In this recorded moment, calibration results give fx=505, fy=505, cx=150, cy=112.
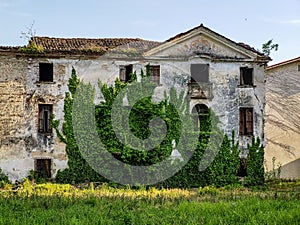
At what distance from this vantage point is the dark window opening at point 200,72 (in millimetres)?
28823

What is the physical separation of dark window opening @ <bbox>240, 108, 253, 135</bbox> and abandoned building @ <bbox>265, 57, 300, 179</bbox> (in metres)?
3.08

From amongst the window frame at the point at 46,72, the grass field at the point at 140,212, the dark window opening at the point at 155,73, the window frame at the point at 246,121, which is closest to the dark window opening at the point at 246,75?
the window frame at the point at 246,121

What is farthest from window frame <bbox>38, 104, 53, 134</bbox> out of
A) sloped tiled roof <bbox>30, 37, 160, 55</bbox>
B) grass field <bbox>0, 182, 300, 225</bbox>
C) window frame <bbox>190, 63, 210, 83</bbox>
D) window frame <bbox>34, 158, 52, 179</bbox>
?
grass field <bbox>0, 182, 300, 225</bbox>

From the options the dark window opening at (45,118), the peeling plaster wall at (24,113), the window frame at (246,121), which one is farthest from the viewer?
the window frame at (246,121)

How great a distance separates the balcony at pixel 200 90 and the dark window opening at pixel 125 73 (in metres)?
3.43

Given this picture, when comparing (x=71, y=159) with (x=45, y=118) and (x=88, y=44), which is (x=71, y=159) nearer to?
(x=45, y=118)

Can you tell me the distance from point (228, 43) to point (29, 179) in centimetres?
1343

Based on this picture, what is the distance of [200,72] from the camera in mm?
28891

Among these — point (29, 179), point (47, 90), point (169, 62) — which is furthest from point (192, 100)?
point (29, 179)

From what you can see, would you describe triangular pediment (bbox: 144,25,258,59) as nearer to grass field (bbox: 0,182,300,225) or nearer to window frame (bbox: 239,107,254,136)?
window frame (bbox: 239,107,254,136)

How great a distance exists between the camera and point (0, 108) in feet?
90.4

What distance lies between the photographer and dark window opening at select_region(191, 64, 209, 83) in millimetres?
28823

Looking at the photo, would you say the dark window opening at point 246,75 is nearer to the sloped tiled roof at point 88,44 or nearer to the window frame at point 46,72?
the sloped tiled roof at point 88,44

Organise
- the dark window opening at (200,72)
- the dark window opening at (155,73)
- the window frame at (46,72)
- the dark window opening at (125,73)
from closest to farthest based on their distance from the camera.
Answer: the window frame at (46,72)
the dark window opening at (125,73)
the dark window opening at (155,73)
the dark window opening at (200,72)
